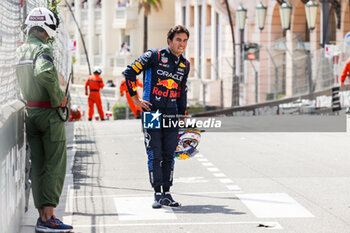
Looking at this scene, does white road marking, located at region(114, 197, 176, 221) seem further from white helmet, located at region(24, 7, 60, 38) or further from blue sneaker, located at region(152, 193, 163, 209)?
white helmet, located at region(24, 7, 60, 38)

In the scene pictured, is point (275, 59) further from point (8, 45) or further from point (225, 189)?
point (8, 45)

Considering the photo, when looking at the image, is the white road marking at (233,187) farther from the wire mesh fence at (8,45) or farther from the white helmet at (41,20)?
the white helmet at (41,20)

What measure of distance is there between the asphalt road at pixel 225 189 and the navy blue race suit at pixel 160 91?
0.47m

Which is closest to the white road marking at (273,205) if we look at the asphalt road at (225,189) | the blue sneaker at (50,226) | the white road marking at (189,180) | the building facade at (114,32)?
the asphalt road at (225,189)

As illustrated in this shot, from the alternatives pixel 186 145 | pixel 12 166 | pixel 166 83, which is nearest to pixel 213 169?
pixel 186 145

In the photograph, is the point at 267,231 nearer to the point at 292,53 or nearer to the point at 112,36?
the point at 292,53

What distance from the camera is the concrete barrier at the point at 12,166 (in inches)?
259

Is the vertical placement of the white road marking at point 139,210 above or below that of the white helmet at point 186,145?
below

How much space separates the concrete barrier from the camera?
6566mm

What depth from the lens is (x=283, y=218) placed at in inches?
340

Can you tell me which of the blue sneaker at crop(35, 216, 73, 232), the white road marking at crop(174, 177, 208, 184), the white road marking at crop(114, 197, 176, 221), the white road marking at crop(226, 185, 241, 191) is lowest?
the white road marking at crop(174, 177, 208, 184)

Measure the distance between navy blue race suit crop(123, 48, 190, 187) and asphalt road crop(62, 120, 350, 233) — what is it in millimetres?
471

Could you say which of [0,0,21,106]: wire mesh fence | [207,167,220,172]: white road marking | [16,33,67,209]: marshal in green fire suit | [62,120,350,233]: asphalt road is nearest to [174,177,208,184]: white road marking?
[62,120,350,233]: asphalt road

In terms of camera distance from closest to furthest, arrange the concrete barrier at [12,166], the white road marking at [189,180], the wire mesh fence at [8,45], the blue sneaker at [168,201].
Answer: the concrete barrier at [12,166]
the wire mesh fence at [8,45]
the blue sneaker at [168,201]
the white road marking at [189,180]
